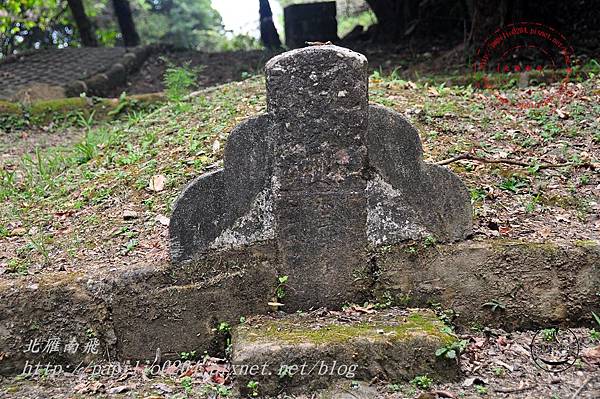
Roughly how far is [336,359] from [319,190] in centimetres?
82

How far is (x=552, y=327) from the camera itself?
11.0 ft

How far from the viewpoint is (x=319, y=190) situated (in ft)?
10.7

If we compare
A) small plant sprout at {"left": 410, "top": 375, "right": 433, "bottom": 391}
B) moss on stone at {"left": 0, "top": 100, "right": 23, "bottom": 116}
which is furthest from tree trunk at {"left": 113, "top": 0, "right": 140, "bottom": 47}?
small plant sprout at {"left": 410, "top": 375, "right": 433, "bottom": 391}

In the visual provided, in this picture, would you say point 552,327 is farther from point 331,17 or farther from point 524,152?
point 331,17

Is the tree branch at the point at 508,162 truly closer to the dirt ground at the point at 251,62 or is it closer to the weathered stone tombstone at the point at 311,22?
the dirt ground at the point at 251,62

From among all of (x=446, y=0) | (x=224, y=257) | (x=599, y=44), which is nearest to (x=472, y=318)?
(x=224, y=257)

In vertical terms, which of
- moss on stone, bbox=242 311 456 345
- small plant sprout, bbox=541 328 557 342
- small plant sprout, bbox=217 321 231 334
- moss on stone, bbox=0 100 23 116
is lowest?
small plant sprout, bbox=541 328 557 342

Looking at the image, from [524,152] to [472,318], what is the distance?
1465 mm

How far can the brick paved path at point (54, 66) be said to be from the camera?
10.0 metres

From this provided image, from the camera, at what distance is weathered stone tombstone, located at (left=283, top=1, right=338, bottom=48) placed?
41.0 ft

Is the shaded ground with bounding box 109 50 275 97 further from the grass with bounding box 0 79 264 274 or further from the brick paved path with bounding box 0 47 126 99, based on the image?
the grass with bounding box 0 79 264 274

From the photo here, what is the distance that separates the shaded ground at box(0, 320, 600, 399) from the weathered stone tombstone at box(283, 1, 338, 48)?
9.93 m

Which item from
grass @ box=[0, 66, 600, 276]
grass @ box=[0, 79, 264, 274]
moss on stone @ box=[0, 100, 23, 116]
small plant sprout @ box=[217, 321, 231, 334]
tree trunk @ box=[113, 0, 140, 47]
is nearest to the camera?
small plant sprout @ box=[217, 321, 231, 334]

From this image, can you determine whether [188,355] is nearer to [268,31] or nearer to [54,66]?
[54,66]
